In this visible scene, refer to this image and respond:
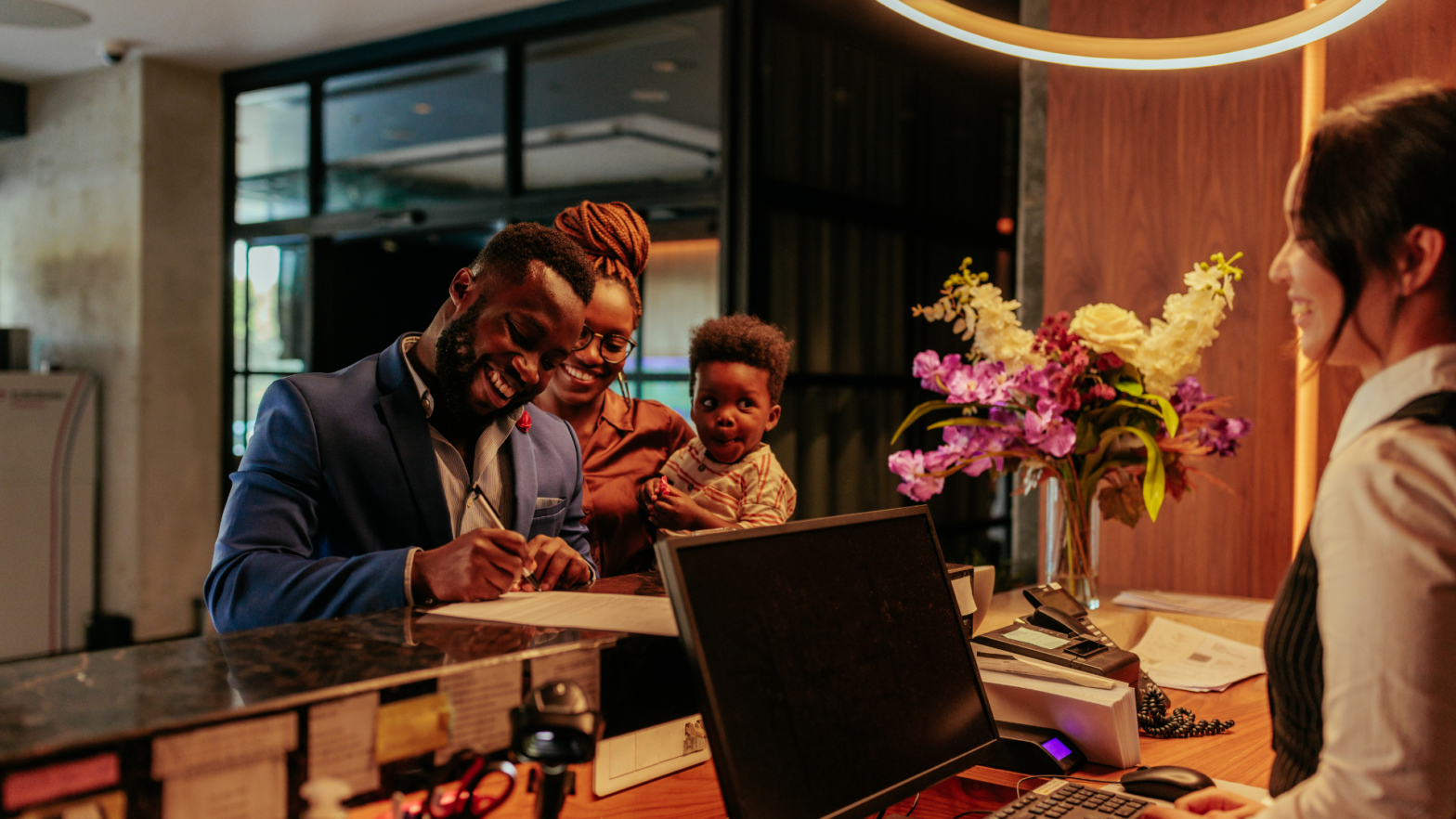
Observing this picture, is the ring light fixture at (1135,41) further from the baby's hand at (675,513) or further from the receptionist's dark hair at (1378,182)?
the baby's hand at (675,513)

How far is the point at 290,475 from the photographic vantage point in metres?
1.44

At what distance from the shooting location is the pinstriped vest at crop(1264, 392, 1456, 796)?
3.17 feet

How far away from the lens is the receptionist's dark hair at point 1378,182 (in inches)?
35.0

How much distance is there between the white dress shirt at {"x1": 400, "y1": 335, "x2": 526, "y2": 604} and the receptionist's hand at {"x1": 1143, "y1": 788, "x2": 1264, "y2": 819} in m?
0.97

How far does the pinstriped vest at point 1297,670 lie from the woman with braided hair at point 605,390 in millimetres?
1257

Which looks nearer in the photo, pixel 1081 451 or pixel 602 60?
pixel 1081 451

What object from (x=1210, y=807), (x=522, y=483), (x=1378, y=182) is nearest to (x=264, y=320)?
(x=522, y=483)

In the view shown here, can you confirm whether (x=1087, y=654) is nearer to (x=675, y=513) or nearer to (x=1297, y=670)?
(x=1297, y=670)

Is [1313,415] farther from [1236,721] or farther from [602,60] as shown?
[602,60]

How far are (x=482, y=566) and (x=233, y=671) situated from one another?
1.14ft

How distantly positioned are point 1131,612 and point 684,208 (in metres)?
2.71

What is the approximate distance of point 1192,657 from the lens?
2041mm

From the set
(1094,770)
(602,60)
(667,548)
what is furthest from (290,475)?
(602,60)

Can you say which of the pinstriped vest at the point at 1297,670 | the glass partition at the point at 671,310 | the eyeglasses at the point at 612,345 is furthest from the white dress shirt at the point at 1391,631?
the glass partition at the point at 671,310
